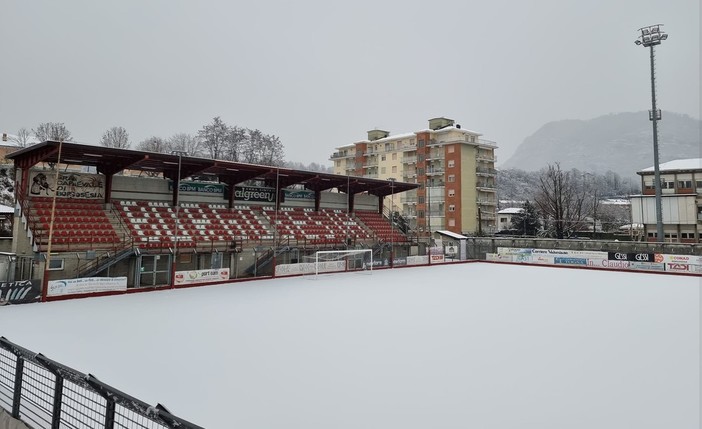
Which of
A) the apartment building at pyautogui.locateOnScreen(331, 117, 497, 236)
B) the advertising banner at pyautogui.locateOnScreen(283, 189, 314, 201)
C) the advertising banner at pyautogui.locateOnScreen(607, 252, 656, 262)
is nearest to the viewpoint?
the advertising banner at pyautogui.locateOnScreen(607, 252, 656, 262)

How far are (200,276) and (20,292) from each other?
31.3ft

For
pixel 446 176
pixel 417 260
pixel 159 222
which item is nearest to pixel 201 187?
pixel 159 222

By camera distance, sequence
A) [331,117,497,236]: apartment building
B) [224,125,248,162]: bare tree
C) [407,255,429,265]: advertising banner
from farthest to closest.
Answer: [224,125,248,162]: bare tree → [331,117,497,236]: apartment building → [407,255,429,265]: advertising banner

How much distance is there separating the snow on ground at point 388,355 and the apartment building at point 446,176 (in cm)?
4960

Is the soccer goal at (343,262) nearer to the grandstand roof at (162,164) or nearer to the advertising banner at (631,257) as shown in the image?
the grandstand roof at (162,164)

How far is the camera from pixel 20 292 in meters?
19.8

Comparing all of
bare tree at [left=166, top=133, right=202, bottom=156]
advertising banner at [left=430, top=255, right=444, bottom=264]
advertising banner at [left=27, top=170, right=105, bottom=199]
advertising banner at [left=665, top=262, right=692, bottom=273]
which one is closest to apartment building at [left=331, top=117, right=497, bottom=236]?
advertising banner at [left=430, top=255, right=444, bottom=264]

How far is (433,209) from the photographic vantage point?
74562mm

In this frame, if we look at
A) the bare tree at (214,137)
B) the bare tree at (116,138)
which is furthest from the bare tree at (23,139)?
the bare tree at (214,137)

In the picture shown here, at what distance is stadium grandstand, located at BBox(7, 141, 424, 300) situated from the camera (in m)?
24.5

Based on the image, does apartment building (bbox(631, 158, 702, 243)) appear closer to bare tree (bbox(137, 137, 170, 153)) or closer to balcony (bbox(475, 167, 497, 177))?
balcony (bbox(475, 167, 497, 177))

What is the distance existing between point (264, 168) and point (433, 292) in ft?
58.4

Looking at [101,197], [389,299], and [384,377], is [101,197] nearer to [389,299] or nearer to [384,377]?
[389,299]

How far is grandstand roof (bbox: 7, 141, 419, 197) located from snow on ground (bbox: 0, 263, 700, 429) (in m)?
10.0
